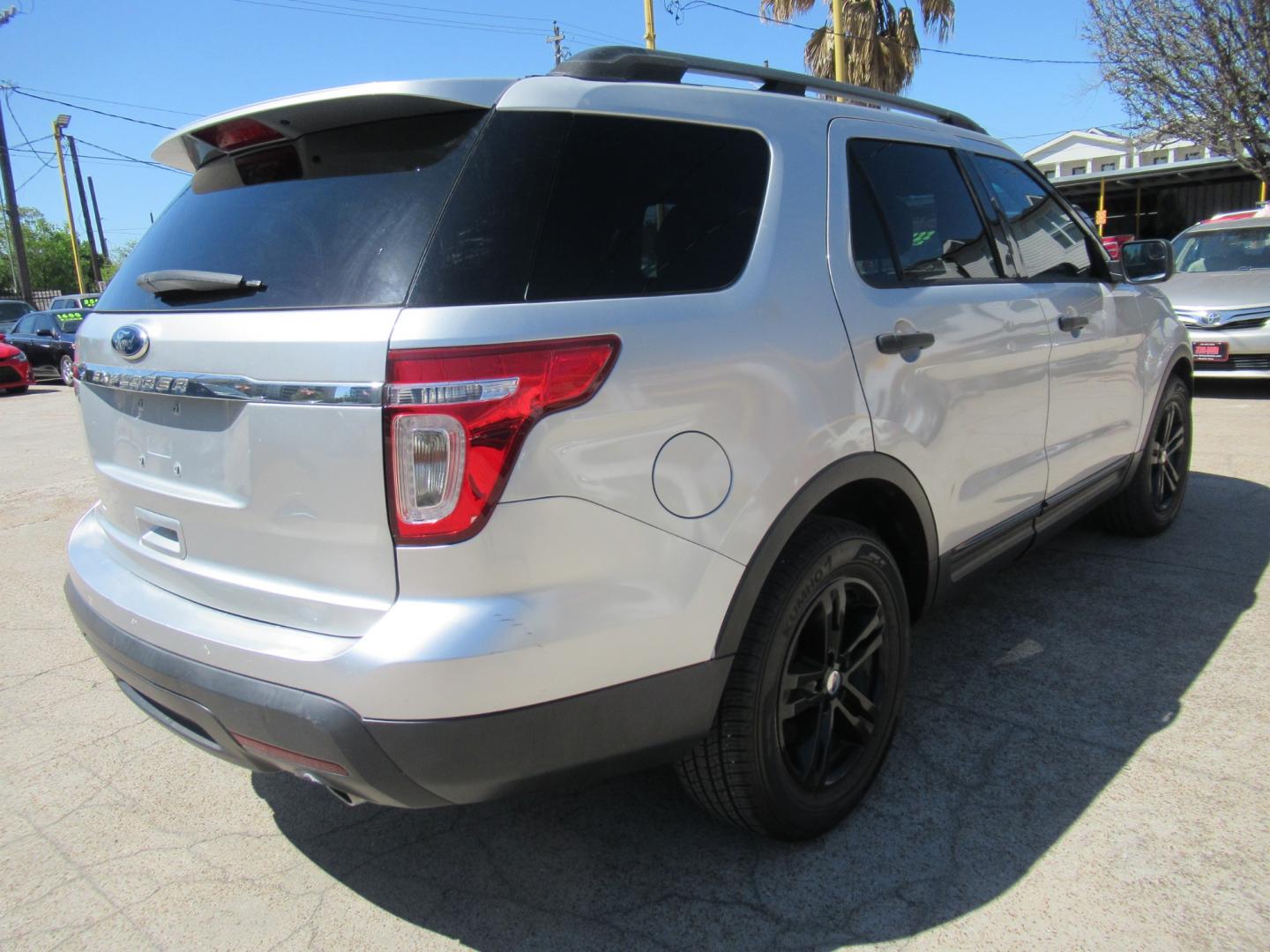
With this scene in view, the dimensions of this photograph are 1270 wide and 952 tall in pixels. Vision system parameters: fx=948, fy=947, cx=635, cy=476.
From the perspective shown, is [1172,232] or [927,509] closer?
[927,509]

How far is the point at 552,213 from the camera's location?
1.86 m

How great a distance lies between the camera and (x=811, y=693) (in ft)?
7.67

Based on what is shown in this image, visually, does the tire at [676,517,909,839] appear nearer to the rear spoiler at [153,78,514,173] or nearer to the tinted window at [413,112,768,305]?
the tinted window at [413,112,768,305]

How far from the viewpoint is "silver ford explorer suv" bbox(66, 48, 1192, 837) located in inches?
66.9

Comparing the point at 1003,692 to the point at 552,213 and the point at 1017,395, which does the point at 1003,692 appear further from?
the point at 552,213

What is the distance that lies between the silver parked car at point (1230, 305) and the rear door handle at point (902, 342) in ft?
24.3

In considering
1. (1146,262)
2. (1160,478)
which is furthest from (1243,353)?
(1146,262)

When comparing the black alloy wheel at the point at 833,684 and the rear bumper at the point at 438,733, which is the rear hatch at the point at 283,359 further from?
the black alloy wheel at the point at 833,684

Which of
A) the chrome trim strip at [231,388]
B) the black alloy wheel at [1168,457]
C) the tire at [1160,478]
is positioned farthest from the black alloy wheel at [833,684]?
the black alloy wheel at [1168,457]

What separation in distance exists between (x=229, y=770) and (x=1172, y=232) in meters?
31.4

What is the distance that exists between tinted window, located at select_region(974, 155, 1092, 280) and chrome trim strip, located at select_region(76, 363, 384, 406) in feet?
8.06

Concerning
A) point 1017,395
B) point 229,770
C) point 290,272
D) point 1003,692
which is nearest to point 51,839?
point 229,770

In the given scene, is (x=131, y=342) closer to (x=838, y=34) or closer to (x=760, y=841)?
(x=760, y=841)

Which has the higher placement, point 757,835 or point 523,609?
point 523,609
